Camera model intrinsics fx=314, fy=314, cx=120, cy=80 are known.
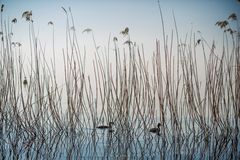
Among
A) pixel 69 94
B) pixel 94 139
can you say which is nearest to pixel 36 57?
pixel 69 94

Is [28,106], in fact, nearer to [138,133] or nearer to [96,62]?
[96,62]

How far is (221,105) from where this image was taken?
227 centimetres

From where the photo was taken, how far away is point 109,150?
2479 millimetres

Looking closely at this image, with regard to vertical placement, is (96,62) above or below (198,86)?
above

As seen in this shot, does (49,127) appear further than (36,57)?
Yes

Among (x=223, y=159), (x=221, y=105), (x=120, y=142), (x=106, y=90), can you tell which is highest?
(x=106, y=90)

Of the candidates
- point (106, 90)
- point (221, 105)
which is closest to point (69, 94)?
point (106, 90)

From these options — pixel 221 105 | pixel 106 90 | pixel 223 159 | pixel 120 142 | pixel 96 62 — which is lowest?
pixel 223 159

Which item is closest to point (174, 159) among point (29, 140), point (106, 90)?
point (106, 90)

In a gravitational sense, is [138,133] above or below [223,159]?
above

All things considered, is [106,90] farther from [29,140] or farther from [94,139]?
[29,140]

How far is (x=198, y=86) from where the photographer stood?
225 cm

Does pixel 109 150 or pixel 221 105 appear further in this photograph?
pixel 109 150

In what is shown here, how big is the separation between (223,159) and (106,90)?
1.11 meters
